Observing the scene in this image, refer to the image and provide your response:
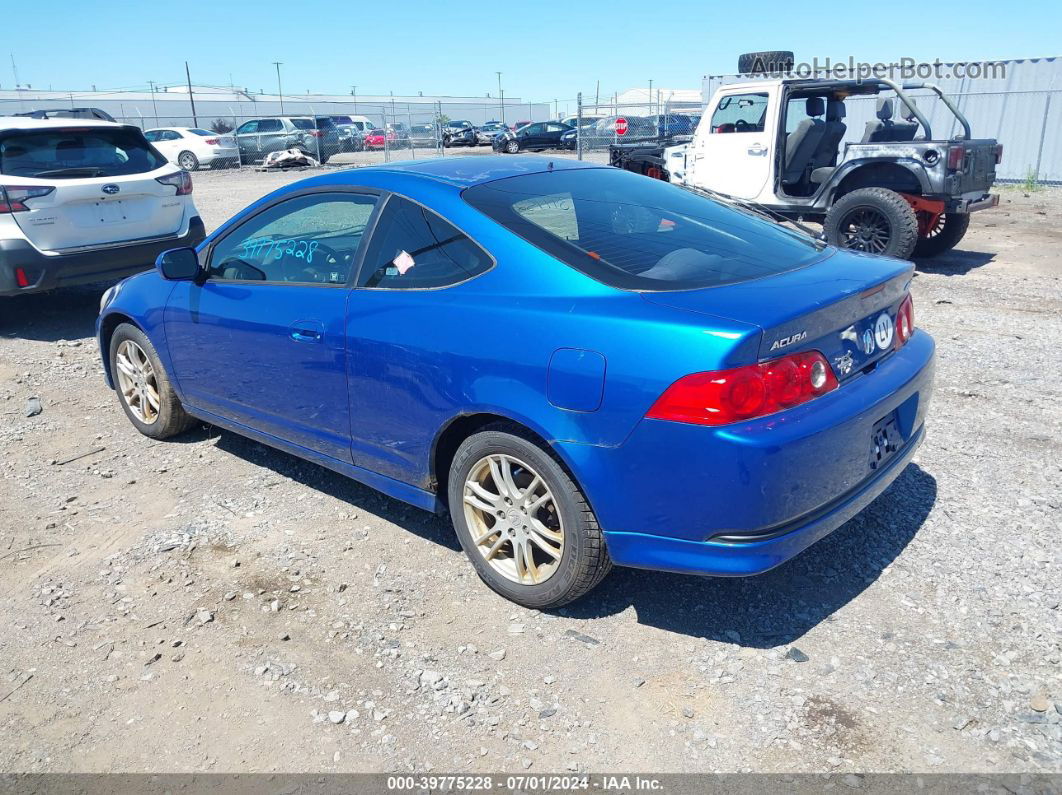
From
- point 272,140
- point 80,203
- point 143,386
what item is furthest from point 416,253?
point 272,140

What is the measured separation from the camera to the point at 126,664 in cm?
294

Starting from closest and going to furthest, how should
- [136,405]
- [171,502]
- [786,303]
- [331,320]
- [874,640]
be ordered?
[786,303] → [874,640] → [331,320] → [171,502] → [136,405]

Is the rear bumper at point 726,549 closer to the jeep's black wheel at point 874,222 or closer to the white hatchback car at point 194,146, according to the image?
the jeep's black wheel at point 874,222

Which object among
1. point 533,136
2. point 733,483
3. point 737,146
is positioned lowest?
point 733,483

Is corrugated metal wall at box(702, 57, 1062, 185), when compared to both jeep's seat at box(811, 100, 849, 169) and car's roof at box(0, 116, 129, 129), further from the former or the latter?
car's roof at box(0, 116, 129, 129)

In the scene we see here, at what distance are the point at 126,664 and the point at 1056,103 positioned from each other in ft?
67.9

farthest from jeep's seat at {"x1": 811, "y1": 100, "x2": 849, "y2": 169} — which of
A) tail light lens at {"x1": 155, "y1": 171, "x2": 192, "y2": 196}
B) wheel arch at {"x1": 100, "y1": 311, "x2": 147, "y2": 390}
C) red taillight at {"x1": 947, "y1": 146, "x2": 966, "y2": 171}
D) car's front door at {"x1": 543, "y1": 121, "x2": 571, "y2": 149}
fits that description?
car's front door at {"x1": 543, "y1": 121, "x2": 571, "y2": 149}

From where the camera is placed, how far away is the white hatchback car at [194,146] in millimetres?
26328

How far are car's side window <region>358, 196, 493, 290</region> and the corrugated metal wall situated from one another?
17.3 metres

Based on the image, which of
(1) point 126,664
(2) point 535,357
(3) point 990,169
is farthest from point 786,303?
(3) point 990,169

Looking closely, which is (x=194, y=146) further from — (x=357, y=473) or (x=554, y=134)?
(x=357, y=473)

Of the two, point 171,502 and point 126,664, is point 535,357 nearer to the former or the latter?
point 126,664

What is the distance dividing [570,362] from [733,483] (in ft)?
2.09

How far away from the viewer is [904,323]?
327cm
